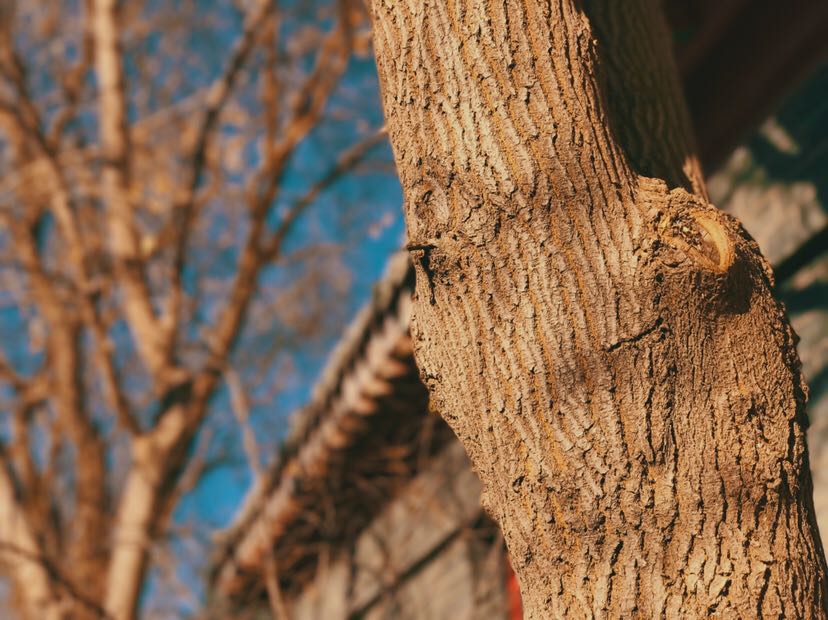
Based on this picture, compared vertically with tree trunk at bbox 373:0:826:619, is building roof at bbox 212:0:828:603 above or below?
above

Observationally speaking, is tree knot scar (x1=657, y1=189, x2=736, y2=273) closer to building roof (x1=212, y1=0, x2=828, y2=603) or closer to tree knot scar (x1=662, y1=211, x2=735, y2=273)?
tree knot scar (x1=662, y1=211, x2=735, y2=273)

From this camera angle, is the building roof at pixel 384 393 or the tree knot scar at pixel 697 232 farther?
the building roof at pixel 384 393

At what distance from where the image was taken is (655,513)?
1.21 metres

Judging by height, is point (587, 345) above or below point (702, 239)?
below

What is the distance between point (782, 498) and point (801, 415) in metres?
0.14

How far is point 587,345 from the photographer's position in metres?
1.26

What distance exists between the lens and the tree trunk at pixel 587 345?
1218 mm

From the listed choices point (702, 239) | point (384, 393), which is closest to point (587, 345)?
point (702, 239)

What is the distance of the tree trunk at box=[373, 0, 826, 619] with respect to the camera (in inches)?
47.9

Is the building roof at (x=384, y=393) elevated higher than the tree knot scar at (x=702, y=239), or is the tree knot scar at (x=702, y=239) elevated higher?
the building roof at (x=384, y=393)

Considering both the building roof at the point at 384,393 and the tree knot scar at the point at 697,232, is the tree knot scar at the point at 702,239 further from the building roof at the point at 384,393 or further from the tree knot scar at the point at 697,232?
the building roof at the point at 384,393

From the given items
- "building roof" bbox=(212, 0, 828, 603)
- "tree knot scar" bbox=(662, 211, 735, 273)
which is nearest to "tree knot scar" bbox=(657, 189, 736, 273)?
"tree knot scar" bbox=(662, 211, 735, 273)

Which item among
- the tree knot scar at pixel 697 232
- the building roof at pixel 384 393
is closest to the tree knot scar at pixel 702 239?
the tree knot scar at pixel 697 232

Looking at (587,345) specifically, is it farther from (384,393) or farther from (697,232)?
(384,393)
